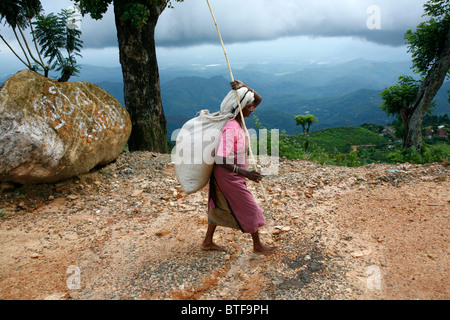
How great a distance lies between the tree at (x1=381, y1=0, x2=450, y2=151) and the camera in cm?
1183

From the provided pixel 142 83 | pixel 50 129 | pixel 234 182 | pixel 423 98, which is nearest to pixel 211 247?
pixel 234 182

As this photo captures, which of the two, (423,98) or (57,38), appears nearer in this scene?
(57,38)

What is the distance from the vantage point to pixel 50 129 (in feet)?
15.5

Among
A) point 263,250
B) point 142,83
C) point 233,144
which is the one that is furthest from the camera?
point 142,83

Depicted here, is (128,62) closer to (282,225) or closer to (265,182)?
(265,182)

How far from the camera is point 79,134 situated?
17.0 ft

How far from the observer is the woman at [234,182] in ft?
9.86

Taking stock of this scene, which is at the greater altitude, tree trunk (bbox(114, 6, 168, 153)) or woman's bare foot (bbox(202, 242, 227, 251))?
tree trunk (bbox(114, 6, 168, 153))

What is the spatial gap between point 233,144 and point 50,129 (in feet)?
10.7

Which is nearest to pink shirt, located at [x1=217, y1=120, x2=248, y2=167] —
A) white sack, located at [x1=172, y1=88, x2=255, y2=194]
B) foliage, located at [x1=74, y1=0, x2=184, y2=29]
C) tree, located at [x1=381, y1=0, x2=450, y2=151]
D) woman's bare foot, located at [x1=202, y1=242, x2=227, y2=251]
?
white sack, located at [x1=172, y1=88, x2=255, y2=194]

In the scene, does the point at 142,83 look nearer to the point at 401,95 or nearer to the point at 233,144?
the point at 233,144

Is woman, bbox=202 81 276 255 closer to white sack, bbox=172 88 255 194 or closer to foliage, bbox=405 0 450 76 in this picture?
white sack, bbox=172 88 255 194

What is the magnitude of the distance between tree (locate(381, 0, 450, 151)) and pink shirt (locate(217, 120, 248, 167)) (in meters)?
11.3
